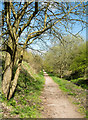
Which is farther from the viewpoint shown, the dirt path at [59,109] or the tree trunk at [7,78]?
the tree trunk at [7,78]

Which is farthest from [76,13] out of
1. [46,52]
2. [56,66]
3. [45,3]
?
[56,66]

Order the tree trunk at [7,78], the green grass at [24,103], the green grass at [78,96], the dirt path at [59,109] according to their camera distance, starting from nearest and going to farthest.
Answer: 1. the dirt path at [59,109]
2. the green grass at [24,103]
3. the green grass at [78,96]
4. the tree trunk at [7,78]

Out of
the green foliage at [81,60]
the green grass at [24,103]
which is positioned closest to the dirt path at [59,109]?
the green grass at [24,103]

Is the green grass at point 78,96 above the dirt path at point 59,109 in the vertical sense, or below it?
below

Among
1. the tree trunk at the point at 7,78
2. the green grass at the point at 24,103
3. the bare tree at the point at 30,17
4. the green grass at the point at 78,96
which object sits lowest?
the green grass at the point at 78,96

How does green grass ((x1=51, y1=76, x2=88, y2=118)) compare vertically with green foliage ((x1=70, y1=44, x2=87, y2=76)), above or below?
below

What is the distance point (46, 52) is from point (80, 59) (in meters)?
7.25

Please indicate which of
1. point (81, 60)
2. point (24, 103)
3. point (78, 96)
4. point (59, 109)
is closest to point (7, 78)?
point (24, 103)

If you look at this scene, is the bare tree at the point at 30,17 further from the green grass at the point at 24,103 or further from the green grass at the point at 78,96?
the green grass at the point at 78,96

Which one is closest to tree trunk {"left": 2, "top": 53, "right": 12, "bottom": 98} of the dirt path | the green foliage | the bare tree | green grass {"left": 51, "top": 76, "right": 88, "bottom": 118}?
the bare tree

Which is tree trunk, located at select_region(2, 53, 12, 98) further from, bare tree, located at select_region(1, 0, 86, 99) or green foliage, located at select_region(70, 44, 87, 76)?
green foliage, located at select_region(70, 44, 87, 76)

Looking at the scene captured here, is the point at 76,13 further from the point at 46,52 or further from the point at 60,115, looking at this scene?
the point at 60,115

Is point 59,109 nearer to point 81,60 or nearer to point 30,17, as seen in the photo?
point 30,17

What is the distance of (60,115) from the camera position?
268 centimetres
